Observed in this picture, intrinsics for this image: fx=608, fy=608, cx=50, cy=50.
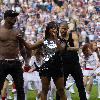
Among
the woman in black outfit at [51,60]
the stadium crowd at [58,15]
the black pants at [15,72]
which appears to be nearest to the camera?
the black pants at [15,72]

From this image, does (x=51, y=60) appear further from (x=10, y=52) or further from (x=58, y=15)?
(x=58, y=15)

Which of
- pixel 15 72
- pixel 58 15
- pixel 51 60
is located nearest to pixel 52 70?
pixel 51 60

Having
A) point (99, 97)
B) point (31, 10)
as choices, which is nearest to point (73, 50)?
point (99, 97)

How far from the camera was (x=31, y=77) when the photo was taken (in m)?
16.8

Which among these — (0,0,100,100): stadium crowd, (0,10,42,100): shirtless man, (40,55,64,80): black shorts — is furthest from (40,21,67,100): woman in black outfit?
(0,0,100,100): stadium crowd

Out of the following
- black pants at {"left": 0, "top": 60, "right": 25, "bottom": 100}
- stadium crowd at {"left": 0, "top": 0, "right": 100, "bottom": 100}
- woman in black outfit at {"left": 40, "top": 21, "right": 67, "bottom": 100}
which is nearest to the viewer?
black pants at {"left": 0, "top": 60, "right": 25, "bottom": 100}

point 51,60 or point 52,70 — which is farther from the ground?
point 51,60

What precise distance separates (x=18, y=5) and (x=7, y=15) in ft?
86.2

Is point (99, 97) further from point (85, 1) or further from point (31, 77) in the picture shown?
point (85, 1)

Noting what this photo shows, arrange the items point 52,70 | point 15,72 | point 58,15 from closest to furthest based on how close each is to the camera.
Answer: point 15,72, point 52,70, point 58,15

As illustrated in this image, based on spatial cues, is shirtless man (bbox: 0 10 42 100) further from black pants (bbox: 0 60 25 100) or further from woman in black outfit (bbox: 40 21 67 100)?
woman in black outfit (bbox: 40 21 67 100)

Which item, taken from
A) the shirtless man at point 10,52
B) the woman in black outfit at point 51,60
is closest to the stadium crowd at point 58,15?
the woman in black outfit at point 51,60

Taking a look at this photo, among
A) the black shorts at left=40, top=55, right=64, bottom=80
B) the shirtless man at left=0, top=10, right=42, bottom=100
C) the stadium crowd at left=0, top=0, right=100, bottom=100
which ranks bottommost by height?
the stadium crowd at left=0, top=0, right=100, bottom=100

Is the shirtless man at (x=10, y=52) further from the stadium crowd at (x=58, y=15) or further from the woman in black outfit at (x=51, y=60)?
the stadium crowd at (x=58, y=15)
